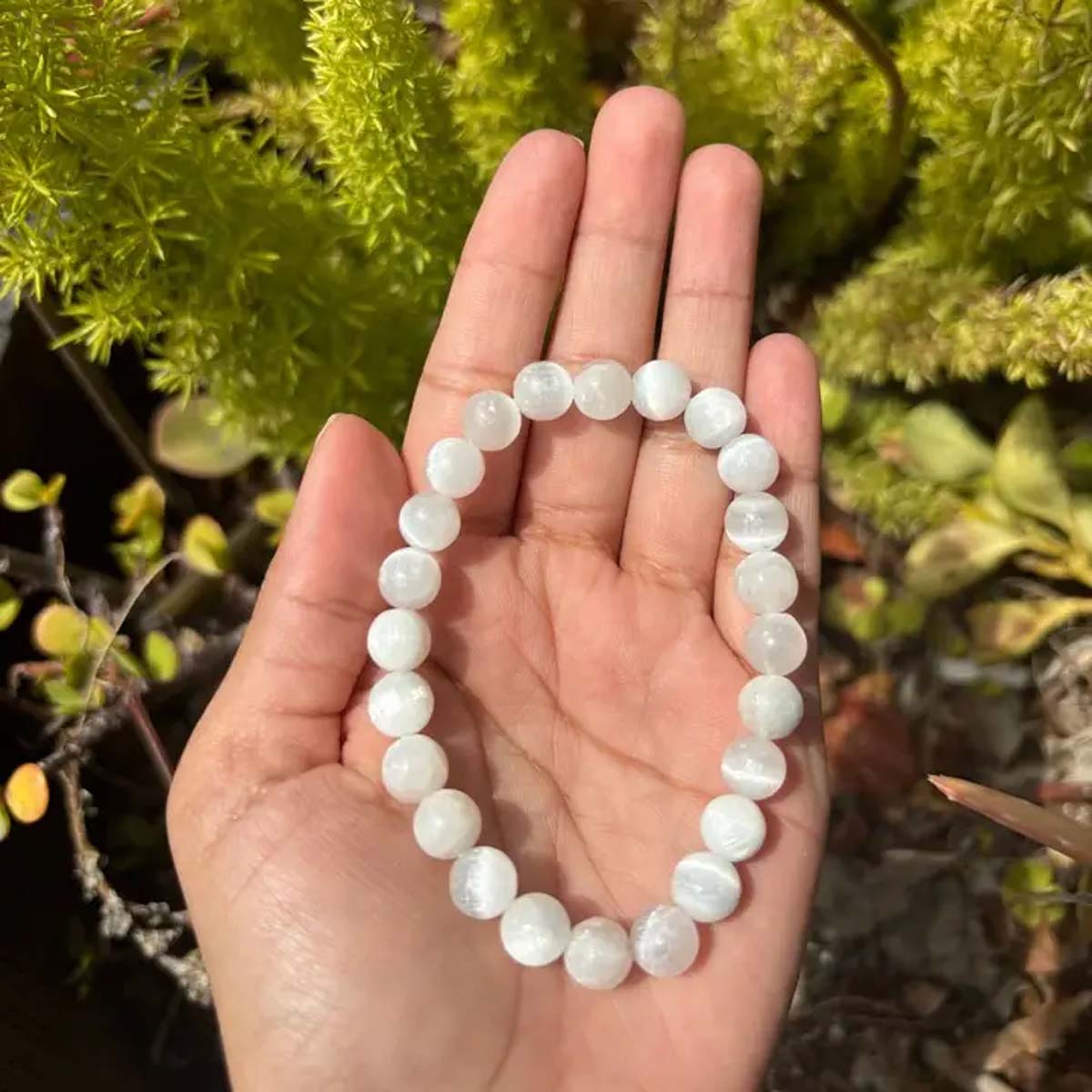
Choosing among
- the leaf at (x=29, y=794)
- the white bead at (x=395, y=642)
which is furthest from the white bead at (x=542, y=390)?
the leaf at (x=29, y=794)

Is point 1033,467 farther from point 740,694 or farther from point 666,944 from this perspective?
point 666,944

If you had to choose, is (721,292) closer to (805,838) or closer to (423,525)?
(423,525)

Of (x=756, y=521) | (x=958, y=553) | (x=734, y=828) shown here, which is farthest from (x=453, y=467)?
(x=958, y=553)

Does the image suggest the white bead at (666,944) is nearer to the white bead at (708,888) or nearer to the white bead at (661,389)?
the white bead at (708,888)

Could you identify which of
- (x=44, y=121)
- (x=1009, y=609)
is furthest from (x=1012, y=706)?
(x=44, y=121)

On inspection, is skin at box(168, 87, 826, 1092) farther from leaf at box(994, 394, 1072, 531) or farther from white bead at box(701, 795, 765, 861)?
leaf at box(994, 394, 1072, 531)

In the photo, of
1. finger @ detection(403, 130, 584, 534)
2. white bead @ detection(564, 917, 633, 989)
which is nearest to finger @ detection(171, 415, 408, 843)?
finger @ detection(403, 130, 584, 534)
